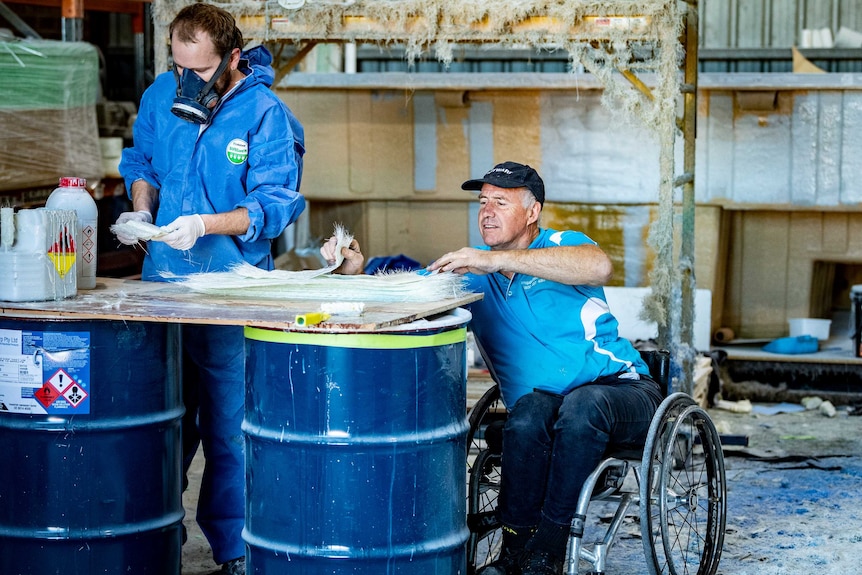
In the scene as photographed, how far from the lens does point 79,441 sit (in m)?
3.19

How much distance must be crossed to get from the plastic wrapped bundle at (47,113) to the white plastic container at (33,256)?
278cm

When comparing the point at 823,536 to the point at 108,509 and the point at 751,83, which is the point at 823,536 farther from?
the point at 751,83

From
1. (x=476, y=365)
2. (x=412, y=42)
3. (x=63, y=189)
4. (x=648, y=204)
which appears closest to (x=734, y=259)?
(x=648, y=204)

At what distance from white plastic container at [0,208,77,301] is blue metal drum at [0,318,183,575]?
113 mm

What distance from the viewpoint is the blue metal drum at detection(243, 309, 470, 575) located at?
2881mm

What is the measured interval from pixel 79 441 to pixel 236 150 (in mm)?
1112

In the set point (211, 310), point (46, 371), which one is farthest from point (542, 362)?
point (46, 371)

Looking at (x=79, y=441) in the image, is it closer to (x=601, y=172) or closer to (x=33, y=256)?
(x=33, y=256)

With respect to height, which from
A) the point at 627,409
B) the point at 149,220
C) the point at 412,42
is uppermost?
the point at 412,42

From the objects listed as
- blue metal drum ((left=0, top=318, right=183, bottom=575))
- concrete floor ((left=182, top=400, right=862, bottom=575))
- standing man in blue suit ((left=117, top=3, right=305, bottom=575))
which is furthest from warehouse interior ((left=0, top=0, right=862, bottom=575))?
blue metal drum ((left=0, top=318, right=183, bottom=575))

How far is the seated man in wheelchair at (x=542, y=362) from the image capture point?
3391 millimetres

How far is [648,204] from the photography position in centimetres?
755

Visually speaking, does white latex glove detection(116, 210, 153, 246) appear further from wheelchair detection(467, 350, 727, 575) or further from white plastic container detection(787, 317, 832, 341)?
white plastic container detection(787, 317, 832, 341)

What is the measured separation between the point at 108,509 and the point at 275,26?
313 centimetres
